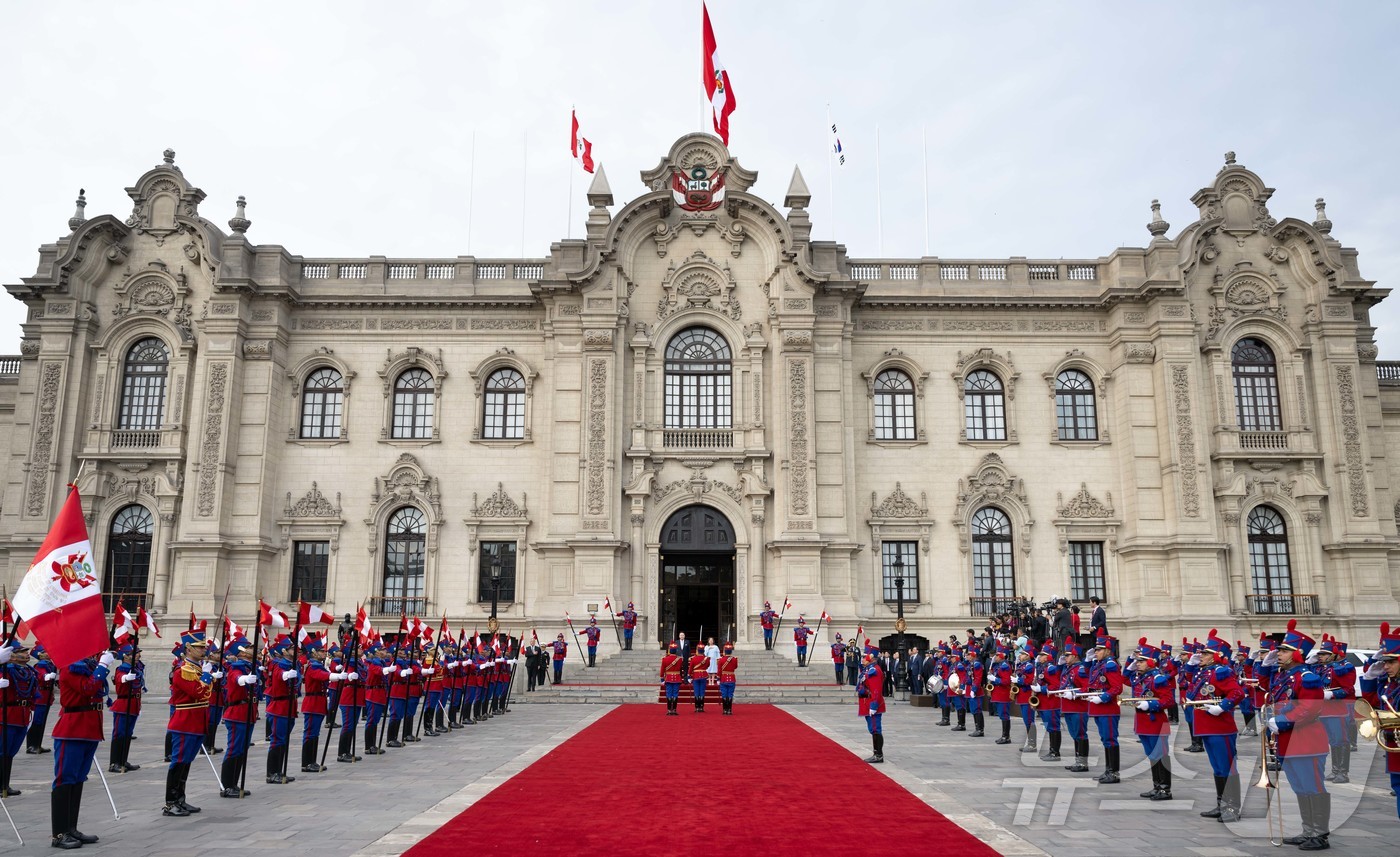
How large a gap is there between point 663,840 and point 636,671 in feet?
63.9

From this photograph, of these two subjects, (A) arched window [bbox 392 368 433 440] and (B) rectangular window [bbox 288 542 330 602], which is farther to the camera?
(A) arched window [bbox 392 368 433 440]

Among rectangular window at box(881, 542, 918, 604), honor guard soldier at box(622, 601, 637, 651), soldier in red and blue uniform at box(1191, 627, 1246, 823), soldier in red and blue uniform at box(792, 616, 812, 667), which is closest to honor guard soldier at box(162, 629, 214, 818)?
soldier in red and blue uniform at box(1191, 627, 1246, 823)

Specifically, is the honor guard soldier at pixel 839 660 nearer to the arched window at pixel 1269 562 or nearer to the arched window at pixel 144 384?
the arched window at pixel 1269 562

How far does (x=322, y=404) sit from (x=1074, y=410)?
80.9 feet

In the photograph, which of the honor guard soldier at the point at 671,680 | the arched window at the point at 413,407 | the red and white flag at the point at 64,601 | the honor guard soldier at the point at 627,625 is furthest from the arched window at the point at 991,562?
the red and white flag at the point at 64,601

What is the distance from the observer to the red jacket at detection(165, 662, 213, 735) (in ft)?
38.2

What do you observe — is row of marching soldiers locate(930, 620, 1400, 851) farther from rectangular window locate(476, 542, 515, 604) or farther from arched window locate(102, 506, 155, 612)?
arched window locate(102, 506, 155, 612)

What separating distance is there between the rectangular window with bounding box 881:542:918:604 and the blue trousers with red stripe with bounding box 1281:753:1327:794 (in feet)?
73.1

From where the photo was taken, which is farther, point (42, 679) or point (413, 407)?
point (413, 407)

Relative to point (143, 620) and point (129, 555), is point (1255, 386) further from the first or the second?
point (129, 555)

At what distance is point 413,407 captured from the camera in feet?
112

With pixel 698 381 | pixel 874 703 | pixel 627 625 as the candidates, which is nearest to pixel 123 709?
pixel 874 703

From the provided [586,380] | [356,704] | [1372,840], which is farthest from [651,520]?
[1372,840]

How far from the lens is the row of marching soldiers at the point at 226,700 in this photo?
1034 centimetres
